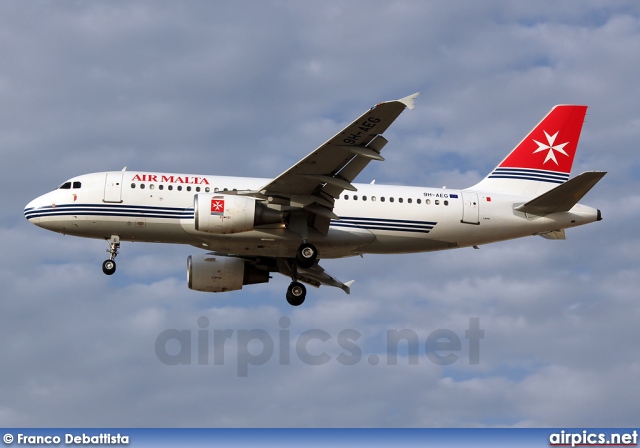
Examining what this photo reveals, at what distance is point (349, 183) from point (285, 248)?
4.31 meters

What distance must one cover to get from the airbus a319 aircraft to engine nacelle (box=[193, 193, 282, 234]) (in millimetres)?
37

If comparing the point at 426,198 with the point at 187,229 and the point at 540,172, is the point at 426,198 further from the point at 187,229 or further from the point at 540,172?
the point at 187,229

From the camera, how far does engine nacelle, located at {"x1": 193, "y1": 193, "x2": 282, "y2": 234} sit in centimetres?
4225

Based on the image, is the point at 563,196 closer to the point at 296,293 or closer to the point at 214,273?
the point at 296,293

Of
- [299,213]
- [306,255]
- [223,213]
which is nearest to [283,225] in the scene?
[299,213]

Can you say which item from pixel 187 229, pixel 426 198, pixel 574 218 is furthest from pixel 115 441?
pixel 574 218

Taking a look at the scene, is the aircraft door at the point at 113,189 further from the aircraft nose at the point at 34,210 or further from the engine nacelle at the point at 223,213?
the engine nacelle at the point at 223,213

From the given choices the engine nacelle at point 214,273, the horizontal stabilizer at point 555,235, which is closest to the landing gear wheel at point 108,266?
the engine nacelle at point 214,273

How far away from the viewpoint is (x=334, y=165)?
41.8m

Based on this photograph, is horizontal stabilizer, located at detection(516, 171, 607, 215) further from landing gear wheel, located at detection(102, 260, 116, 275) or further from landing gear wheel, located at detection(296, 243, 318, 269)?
landing gear wheel, located at detection(102, 260, 116, 275)

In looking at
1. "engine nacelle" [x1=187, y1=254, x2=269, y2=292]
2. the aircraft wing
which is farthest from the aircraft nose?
the aircraft wing

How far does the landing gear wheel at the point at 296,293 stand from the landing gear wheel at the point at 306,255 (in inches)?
115

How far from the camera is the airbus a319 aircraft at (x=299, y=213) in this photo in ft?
140

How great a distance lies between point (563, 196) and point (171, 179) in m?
15.4
